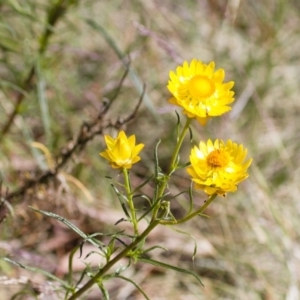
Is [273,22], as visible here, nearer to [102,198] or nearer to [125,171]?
[102,198]

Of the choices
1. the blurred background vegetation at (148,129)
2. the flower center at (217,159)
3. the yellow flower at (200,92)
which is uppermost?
the blurred background vegetation at (148,129)

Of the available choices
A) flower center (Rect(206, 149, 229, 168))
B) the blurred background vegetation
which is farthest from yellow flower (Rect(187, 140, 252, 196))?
the blurred background vegetation

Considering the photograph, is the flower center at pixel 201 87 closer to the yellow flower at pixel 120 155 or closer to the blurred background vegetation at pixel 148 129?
the yellow flower at pixel 120 155

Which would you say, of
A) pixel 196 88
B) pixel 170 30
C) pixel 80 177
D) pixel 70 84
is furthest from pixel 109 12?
pixel 196 88

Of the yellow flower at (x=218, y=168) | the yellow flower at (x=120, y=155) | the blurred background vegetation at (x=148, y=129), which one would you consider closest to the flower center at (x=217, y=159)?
the yellow flower at (x=218, y=168)

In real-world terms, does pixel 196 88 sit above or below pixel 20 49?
below

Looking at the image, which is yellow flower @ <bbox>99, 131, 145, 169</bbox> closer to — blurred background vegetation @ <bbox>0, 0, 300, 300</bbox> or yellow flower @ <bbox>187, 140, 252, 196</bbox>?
yellow flower @ <bbox>187, 140, 252, 196</bbox>
